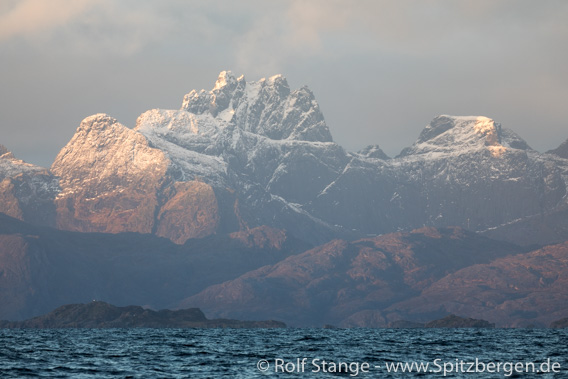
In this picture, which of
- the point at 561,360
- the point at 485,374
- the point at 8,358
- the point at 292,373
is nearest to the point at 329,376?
the point at 292,373

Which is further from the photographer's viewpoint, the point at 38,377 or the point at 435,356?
the point at 435,356

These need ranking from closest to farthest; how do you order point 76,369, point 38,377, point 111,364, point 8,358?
point 38,377
point 76,369
point 111,364
point 8,358

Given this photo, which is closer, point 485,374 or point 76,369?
point 485,374

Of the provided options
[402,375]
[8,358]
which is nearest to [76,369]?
[8,358]

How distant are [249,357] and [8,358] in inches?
1882

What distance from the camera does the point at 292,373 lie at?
15625cm

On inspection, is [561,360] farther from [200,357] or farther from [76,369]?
[76,369]

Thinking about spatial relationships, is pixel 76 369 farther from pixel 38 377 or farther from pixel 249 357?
pixel 249 357

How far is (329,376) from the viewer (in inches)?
5994

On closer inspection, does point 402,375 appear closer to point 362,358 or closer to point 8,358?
point 362,358

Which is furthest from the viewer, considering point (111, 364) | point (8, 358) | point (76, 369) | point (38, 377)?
point (8, 358)

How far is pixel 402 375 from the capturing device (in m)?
152

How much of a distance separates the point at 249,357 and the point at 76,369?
142 ft

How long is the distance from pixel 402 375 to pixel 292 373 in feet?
59.1
